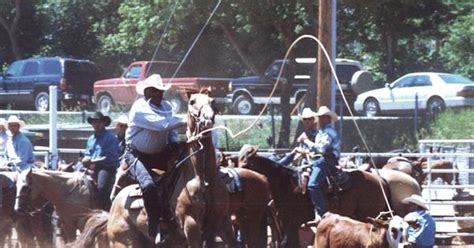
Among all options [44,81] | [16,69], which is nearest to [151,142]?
[44,81]

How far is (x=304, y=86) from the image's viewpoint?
30391 mm

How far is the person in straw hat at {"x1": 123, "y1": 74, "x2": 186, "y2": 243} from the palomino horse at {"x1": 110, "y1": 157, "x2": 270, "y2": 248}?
10.2 feet

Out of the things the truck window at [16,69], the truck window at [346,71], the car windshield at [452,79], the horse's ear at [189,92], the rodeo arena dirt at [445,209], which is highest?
the truck window at [16,69]

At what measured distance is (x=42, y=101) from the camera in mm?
31516

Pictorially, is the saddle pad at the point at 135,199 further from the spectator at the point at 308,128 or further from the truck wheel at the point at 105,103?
the truck wheel at the point at 105,103

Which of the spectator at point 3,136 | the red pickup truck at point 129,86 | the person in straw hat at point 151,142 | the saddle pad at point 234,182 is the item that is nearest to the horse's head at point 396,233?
the person in straw hat at point 151,142

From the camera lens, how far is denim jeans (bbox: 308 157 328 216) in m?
14.1

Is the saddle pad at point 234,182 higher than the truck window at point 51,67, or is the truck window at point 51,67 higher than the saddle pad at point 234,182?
the truck window at point 51,67

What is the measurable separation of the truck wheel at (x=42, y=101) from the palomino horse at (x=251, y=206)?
17.6 m

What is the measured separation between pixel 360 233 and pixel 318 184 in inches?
97.2

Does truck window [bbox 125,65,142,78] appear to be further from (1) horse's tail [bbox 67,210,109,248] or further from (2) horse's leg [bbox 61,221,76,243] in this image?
(1) horse's tail [bbox 67,210,109,248]

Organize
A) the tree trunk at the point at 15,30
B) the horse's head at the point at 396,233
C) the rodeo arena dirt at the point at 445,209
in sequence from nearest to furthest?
the horse's head at the point at 396,233
the rodeo arena dirt at the point at 445,209
the tree trunk at the point at 15,30

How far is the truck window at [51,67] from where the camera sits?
104 feet

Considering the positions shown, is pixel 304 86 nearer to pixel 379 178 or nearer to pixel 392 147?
pixel 392 147
